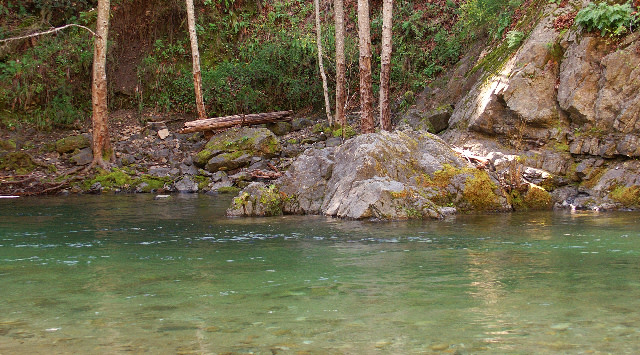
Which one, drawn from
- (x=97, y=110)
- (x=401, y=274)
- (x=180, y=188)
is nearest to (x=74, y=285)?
(x=401, y=274)

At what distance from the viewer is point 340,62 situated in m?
21.2

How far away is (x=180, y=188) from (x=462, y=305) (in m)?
14.8

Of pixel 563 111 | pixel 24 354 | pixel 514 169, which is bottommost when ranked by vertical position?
pixel 24 354

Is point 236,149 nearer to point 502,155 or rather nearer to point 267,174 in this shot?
point 267,174

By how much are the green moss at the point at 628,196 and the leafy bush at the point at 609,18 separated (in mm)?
3795

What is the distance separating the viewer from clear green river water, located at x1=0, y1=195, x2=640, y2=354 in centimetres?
418

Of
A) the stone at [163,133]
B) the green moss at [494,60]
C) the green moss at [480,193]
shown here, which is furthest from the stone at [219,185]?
the green moss at [480,193]

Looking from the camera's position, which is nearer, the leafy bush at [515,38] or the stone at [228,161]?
the leafy bush at [515,38]

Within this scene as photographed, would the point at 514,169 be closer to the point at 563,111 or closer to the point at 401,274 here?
the point at 563,111

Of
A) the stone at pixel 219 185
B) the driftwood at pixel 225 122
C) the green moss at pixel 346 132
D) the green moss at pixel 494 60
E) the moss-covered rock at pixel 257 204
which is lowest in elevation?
the moss-covered rock at pixel 257 204

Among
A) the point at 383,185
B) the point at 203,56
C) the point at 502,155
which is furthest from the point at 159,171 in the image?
the point at 502,155

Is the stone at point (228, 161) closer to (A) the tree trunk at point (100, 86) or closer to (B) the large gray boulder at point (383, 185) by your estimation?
(A) the tree trunk at point (100, 86)

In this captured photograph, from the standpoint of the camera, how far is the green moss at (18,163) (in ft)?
64.2

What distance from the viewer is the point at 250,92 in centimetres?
2564
